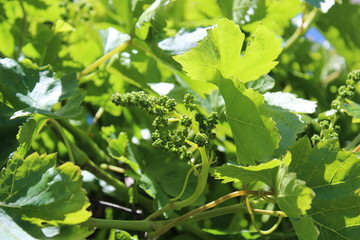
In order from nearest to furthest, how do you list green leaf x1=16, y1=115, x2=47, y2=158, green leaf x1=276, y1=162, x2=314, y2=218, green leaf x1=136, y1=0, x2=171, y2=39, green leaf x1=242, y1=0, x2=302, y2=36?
green leaf x1=276, y1=162, x2=314, y2=218, green leaf x1=16, y1=115, x2=47, y2=158, green leaf x1=136, y1=0, x2=171, y2=39, green leaf x1=242, y1=0, x2=302, y2=36

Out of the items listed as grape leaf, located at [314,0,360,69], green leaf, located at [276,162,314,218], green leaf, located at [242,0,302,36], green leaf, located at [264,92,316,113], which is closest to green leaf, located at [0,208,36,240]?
green leaf, located at [276,162,314,218]

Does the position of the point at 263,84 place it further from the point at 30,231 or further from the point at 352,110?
the point at 30,231

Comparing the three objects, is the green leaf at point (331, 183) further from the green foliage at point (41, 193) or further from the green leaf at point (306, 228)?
the green foliage at point (41, 193)

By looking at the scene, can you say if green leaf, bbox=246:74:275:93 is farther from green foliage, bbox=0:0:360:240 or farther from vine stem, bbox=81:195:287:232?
vine stem, bbox=81:195:287:232

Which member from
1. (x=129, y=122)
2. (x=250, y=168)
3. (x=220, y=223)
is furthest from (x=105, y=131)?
(x=250, y=168)

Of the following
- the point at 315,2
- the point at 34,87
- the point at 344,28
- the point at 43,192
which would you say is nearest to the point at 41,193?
the point at 43,192

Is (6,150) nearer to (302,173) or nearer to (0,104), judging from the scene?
(0,104)

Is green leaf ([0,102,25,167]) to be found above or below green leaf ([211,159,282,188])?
below
